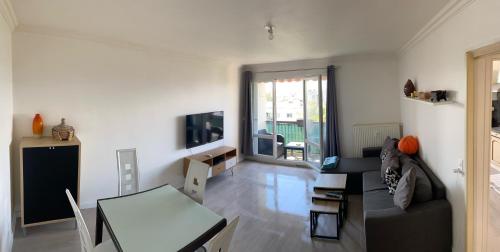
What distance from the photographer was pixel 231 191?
464 centimetres

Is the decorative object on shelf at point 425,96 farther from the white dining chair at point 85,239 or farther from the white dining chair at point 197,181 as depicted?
the white dining chair at point 85,239

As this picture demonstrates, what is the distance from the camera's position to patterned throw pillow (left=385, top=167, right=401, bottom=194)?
3.34m

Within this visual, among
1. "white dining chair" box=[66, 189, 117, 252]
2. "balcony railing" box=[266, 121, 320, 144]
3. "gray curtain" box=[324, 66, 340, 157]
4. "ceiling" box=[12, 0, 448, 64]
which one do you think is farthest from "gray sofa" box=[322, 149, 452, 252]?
"balcony railing" box=[266, 121, 320, 144]

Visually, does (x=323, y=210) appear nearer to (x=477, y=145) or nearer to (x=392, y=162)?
(x=392, y=162)

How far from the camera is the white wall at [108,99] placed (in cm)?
330

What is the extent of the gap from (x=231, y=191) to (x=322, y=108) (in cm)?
254

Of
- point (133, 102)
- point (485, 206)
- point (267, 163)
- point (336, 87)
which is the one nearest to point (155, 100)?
point (133, 102)

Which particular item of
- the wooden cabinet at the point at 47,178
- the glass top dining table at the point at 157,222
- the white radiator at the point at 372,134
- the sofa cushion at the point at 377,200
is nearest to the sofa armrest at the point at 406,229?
the sofa cushion at the point at 377,200

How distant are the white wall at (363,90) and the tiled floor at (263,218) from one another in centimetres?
141

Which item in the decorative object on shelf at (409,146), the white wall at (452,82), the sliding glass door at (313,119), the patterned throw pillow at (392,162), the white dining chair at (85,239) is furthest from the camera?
the sliding glass door at (313,119)

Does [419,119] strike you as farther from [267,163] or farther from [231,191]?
[267,163]

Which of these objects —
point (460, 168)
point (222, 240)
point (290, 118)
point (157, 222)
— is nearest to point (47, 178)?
point (157, 222)

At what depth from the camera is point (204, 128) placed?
5.21m

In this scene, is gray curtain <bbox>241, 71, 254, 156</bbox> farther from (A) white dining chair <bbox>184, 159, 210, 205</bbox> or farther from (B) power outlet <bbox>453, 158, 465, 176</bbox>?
(B) power outlet <bbox>453, 158, 465, 176</bbox>
